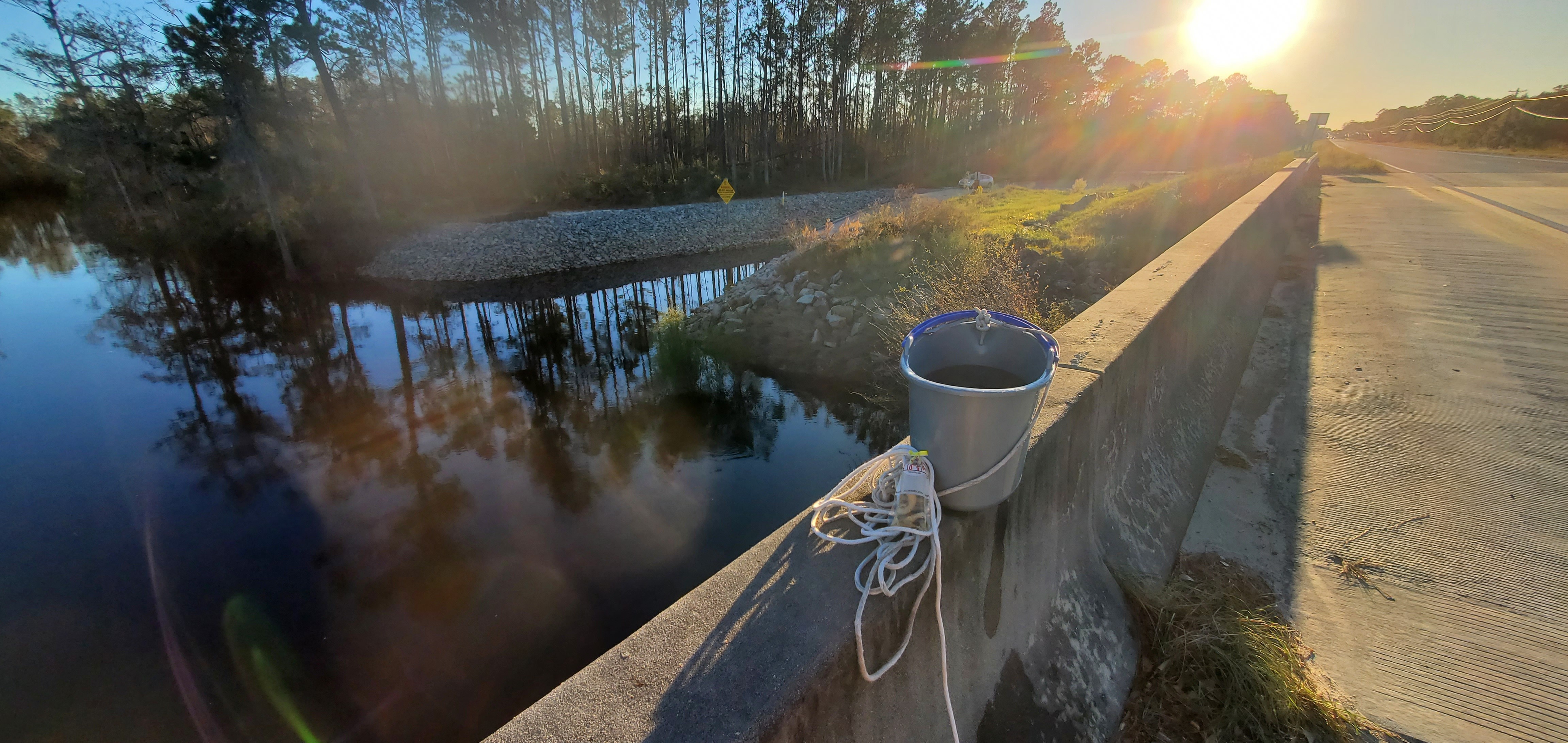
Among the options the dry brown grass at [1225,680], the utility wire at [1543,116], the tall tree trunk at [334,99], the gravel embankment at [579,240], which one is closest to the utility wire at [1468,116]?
the utility wire at [1543,116]

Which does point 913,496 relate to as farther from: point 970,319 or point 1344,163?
point 1344,163

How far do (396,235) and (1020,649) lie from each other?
79.0 ft

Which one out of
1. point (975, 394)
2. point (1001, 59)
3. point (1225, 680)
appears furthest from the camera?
point (1001, 59)

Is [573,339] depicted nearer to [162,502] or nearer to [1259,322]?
[162,502]

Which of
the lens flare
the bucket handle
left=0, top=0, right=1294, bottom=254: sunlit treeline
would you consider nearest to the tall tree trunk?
left=0, top=0, right=1294, bottom=254: sunlit treeline

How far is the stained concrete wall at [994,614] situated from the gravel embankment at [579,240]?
17287mm

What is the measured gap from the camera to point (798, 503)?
650cm

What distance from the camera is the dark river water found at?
4.59 meters

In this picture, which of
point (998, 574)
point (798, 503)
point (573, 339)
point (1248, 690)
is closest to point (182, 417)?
point (573, 339)

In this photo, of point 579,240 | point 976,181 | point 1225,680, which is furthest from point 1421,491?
point 976,181

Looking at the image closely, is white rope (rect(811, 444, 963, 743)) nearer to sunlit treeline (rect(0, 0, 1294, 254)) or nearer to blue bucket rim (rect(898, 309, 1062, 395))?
blue bucket rim (rect(898, 309, 1062, 395))

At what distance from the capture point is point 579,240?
21188 mm

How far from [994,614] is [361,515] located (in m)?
6.96

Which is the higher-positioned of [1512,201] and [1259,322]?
[1512,201]
